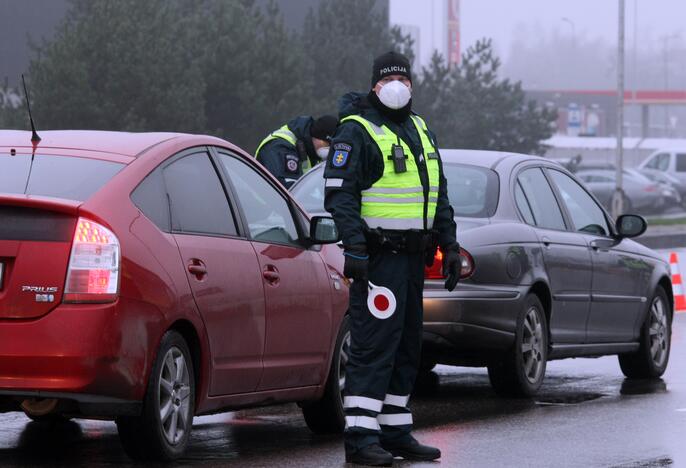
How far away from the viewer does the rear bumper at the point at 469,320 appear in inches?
370

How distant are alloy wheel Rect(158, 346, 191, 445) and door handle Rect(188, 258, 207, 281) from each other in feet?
1.09

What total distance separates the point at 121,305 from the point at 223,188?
1.33 metres

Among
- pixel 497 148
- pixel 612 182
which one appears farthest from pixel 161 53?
pixel 612 182

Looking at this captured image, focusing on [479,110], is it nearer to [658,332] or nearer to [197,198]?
[658,332]

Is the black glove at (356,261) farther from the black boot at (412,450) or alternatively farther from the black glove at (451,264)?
the black boot at (412,450)

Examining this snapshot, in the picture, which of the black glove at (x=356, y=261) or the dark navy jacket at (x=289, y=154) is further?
the dark navy jacket at (x=289, y=154)

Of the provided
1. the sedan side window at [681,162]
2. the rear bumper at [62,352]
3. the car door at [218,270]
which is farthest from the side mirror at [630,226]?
the sedan side window at [681,162]

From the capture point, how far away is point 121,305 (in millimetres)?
6383

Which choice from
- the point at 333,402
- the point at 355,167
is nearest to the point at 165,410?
the point at 355,167

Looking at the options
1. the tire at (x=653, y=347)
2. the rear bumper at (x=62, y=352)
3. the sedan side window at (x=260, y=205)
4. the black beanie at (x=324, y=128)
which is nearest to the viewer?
the rear bumper at (x=62, y=352)

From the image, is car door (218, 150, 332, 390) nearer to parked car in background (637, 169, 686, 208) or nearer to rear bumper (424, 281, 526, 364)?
rear bumper (424, 281, 526, 364)

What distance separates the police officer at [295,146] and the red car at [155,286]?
14.9 ft

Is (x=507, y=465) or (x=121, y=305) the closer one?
(x=121, y=305)

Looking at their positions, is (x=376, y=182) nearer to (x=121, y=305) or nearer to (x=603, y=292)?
(x=121, y=305)
